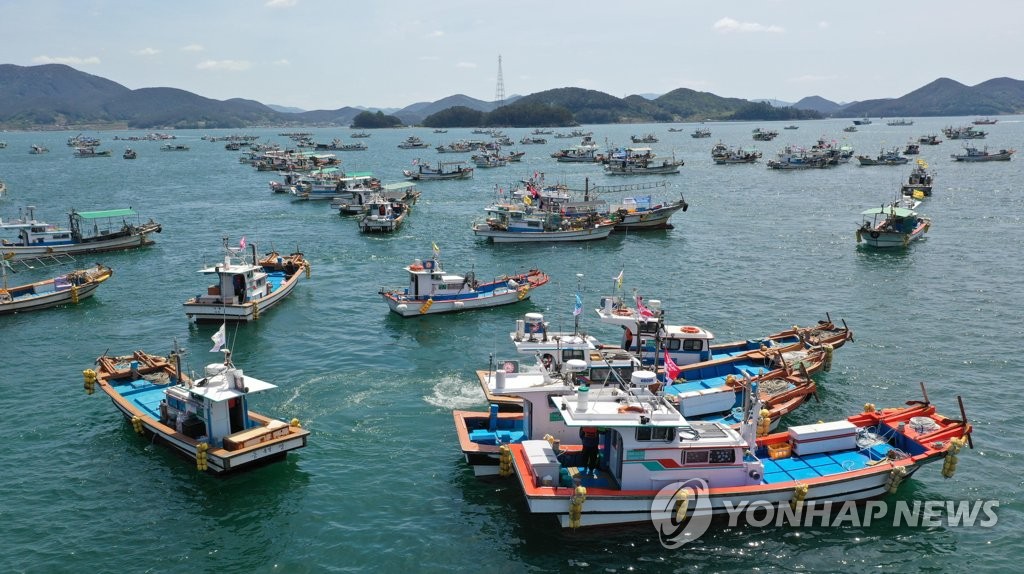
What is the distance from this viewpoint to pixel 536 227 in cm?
7838

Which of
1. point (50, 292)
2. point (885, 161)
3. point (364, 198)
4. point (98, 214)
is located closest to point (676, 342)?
point (50, 292)

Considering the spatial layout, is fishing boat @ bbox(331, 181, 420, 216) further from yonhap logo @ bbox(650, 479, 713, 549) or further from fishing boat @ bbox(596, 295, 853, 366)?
yonhap logo @ bbox(650, 479, 713, 549)

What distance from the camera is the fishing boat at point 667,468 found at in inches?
963

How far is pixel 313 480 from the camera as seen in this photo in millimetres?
28859

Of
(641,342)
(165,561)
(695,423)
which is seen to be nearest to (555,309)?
(641,342)

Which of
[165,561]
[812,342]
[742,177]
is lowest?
[165,561]

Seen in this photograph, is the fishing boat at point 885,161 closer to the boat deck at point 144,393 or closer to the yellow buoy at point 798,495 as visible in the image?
the yellow buoy at point 798,495

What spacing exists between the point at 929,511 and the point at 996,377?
17236 mm

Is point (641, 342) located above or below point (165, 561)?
above

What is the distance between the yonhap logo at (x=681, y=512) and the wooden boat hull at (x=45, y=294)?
48.8 meters

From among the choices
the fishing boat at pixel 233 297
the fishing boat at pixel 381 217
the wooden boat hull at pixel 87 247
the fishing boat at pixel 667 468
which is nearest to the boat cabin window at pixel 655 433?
the fishing boat at pixel 667 468

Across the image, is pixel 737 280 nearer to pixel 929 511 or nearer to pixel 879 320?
pixel 879 320

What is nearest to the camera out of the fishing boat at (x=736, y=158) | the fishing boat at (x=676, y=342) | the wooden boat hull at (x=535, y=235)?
the fishing boat at (x=676, y=342)

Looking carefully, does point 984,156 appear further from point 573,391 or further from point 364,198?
point 573,391
